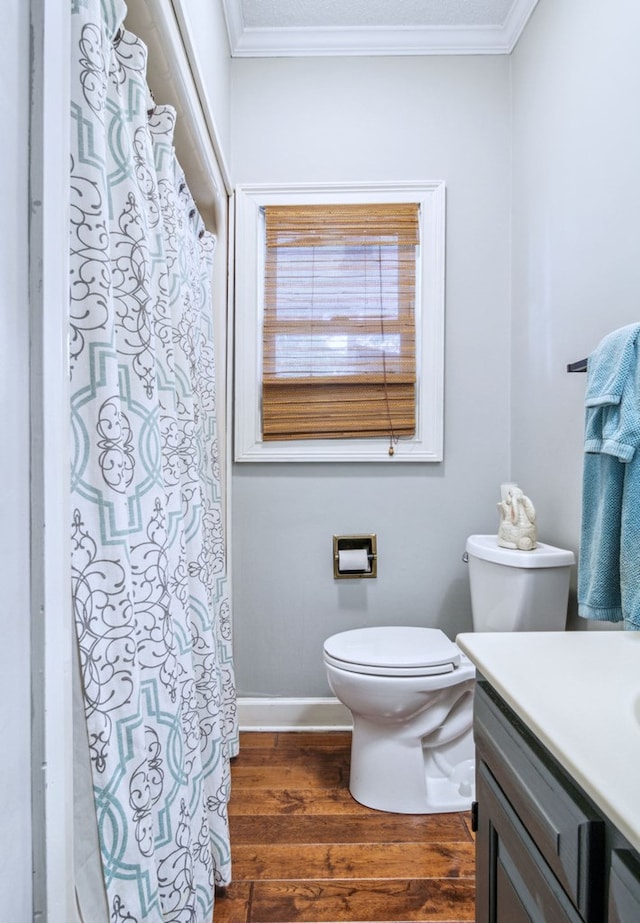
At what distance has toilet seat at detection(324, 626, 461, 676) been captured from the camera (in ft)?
5.12

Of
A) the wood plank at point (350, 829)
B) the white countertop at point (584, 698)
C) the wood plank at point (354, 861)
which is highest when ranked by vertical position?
the white countertop at point (584, 698)

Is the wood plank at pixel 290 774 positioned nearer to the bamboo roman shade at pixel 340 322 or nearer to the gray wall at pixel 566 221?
the gray wall at pixel 566 221

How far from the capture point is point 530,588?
158cm

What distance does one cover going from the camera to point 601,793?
536mm

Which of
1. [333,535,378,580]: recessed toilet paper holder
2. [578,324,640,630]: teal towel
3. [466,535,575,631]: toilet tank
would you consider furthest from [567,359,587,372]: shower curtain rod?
[333,535,378,580]: recessed toilet paper holder

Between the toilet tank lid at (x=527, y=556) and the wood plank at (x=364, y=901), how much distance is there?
830 mm

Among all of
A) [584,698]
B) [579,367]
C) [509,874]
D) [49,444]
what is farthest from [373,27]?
[509,874]

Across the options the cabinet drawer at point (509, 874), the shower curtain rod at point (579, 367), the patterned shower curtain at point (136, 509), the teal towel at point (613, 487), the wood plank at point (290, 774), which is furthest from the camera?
the wood plank at point (290, 774)

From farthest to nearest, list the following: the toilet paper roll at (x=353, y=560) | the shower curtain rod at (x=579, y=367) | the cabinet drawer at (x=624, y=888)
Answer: the toilet paper roll at (x=353, y=560), the shower curtain rod at (x=579, y=367), the cabinet drawer at (x=624, y=888)

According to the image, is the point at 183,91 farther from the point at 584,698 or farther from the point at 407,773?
the point at 407,773

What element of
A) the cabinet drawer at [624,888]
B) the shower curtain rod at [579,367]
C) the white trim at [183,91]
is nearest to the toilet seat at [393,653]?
the shower curtain rod at [579,367]

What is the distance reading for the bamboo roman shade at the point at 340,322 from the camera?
82.4 inches

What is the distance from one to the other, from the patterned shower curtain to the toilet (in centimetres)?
48

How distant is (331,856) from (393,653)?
55cm
